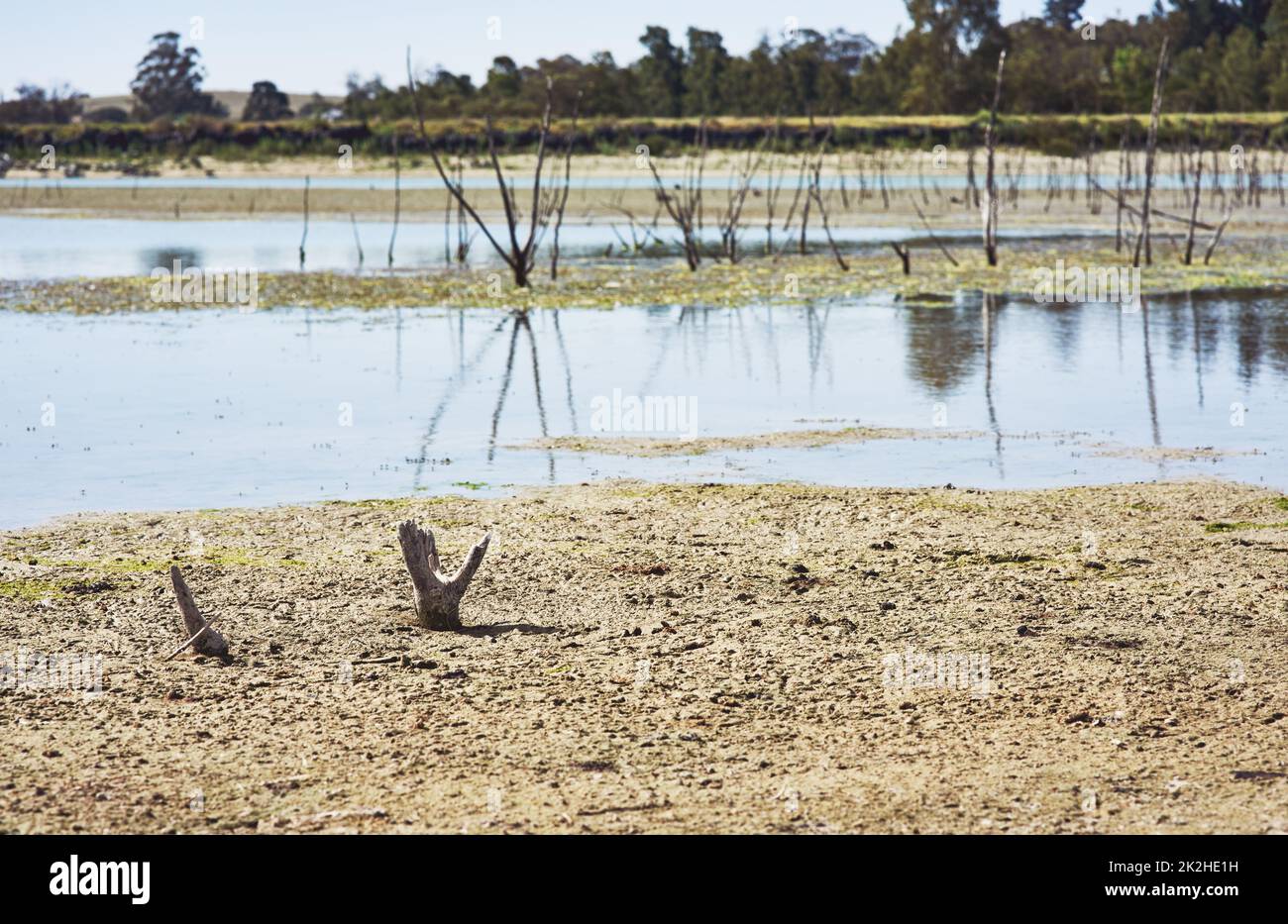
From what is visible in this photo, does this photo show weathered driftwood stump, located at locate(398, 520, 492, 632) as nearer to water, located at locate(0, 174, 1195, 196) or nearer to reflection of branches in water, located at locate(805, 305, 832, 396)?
reflection of branches in water, located at locate(805, 305, 832, 396)

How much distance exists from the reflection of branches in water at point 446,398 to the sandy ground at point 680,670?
5.93 ft

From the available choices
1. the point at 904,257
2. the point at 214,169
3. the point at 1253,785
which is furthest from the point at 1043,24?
the point at 1253,785

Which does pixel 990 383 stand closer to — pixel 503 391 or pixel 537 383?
pixel 537 383

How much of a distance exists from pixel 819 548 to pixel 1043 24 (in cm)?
12765

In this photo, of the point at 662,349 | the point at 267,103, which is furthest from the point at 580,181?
the point at 267,103

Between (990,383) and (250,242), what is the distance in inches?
1116

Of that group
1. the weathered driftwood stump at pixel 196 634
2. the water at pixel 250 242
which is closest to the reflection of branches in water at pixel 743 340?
the weathered driftwood stump at pixel 196 634

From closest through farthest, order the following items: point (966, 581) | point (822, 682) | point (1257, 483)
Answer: point (822, 682) → point (966, 581) → point (1257, 483)

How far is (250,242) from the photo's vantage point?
132 feet

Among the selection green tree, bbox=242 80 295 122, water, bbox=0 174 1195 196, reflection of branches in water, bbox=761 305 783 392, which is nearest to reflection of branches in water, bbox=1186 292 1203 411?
reflection of branches in water, bbox=761 305 783 392

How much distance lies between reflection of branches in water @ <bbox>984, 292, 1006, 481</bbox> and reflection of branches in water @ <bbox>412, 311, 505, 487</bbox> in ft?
13.2

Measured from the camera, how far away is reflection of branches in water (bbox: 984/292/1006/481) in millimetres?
11742
